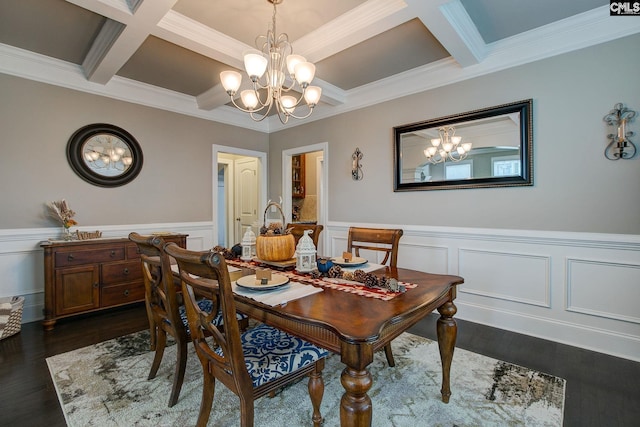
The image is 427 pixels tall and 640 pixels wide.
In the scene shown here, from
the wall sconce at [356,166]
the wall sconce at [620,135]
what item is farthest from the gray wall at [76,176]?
the wall sconce at [620,135]

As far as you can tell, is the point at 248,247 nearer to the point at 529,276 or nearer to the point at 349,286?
the point at 349,286

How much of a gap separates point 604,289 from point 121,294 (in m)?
4.41

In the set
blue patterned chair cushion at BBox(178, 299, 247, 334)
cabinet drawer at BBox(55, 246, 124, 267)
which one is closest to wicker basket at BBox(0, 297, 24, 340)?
cabinet drawer at BBox(55, 246, 124, 267)

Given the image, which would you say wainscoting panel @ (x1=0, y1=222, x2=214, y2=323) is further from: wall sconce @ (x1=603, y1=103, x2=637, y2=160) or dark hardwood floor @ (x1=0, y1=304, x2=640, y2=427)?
wall sconce @ (x1=603, y1=103, x2=637, y2=160)

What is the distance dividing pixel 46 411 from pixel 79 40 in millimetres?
2920

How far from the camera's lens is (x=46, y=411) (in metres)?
1.65

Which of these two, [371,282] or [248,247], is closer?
[371,282]

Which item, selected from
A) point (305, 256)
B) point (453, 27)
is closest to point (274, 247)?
point (305, 256)

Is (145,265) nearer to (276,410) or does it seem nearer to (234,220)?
(276,410)

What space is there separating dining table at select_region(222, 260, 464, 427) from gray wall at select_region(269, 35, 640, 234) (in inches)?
58.4

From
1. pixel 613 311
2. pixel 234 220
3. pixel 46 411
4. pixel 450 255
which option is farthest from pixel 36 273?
pixel 613 311

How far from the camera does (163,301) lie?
1.75 meters

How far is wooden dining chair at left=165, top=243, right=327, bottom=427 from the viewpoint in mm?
A: 1123

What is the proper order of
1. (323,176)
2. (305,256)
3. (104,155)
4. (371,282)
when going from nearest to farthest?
(371,282) < (305,256) < (104,155) < (323,176)
